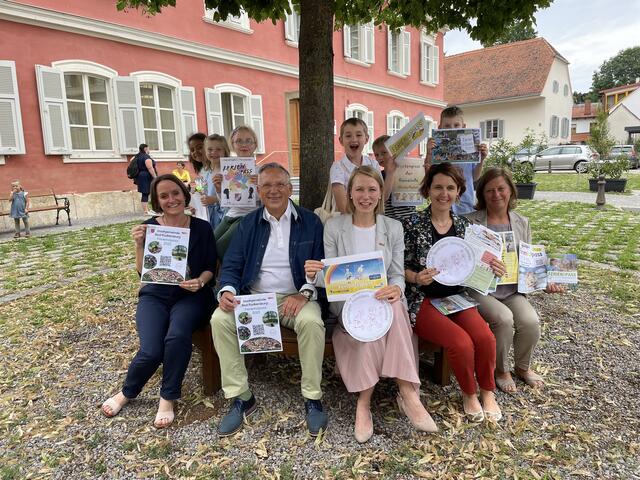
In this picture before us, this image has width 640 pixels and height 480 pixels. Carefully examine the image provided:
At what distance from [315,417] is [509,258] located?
1697 mm

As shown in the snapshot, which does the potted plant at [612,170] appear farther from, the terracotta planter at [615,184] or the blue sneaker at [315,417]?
the blue sneaker at [315,417]

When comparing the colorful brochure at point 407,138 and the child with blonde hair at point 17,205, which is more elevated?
the colorful brochure at point 407,138

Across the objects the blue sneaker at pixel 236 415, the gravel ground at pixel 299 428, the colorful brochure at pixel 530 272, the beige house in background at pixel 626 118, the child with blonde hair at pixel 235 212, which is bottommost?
the gravel ground at pixel 299 428

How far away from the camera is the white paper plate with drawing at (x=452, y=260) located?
2.83 m

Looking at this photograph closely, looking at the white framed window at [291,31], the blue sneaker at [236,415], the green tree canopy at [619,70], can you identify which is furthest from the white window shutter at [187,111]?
the green tree canopy at [619,70]

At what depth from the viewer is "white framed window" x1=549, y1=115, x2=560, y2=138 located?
32.4m

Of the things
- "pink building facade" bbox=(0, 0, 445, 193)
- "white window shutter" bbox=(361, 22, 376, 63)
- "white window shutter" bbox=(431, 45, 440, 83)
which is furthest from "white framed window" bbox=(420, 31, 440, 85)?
"pink building facade" bbox=(0, 0, 445, 193)

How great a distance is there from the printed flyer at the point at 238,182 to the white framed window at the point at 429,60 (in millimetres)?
20530

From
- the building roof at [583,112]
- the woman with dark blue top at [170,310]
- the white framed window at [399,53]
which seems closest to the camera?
the woman with dark blue top at [170,310]

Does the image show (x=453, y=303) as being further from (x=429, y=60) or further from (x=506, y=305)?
(x=429, y=60)

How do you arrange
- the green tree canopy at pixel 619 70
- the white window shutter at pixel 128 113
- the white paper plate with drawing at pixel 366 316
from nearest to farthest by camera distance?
1. the white paper plate with drawing at pixel 366 316
2. the white window shutter at pixel 128 113
3. the green tree canopy at pixel 619 70

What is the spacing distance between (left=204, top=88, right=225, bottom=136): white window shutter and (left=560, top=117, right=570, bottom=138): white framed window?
30.2 meters

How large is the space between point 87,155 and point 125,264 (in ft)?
19.0

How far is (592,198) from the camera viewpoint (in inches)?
531
